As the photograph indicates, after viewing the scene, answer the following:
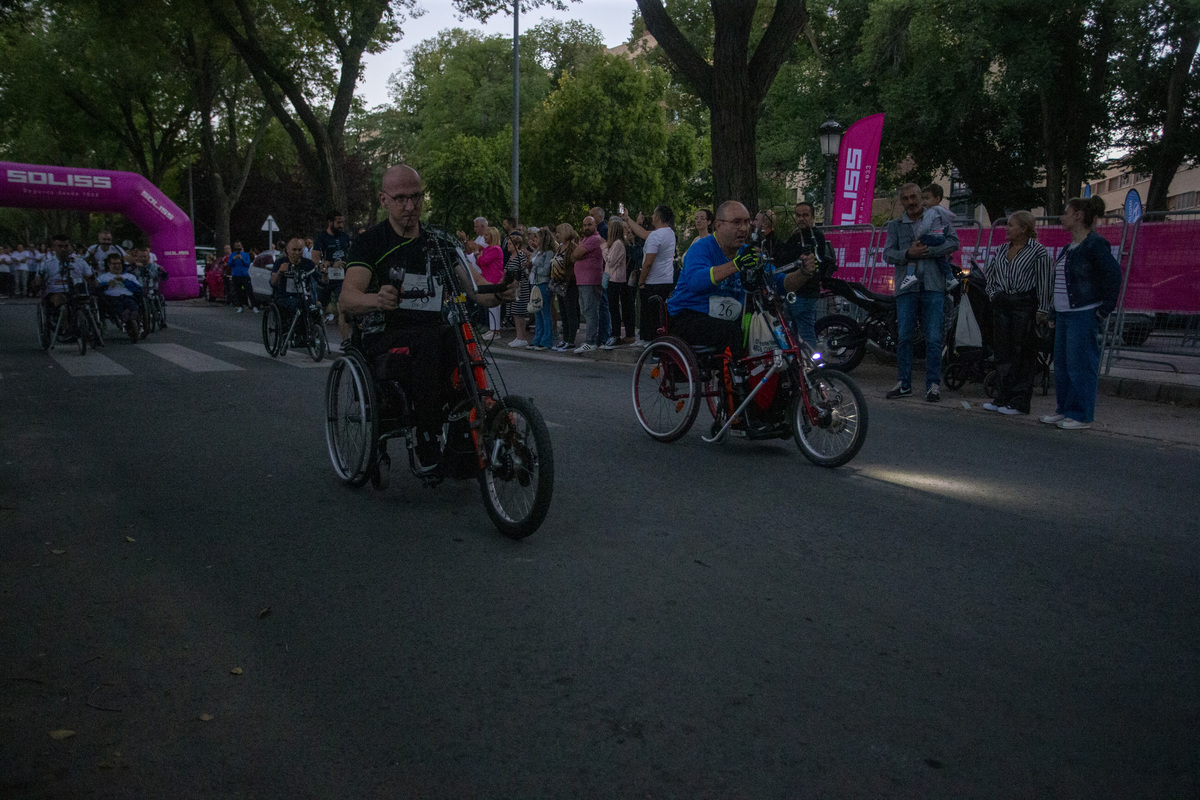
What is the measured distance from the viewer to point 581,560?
4.58 meters

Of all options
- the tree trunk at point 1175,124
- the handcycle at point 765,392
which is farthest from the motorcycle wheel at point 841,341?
the tree trunk at point 1175,124

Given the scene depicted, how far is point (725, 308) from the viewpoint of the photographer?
7.16 m

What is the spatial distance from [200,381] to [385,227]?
6.56 m

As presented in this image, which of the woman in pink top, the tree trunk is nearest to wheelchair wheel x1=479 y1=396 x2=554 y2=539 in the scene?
the woman in pink top

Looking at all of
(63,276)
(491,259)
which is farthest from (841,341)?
(63,276)

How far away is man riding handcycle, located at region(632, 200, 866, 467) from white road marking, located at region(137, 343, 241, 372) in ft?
22.6

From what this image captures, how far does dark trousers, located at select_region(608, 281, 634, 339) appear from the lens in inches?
590

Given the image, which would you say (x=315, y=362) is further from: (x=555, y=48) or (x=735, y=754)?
(x=555, y=48)

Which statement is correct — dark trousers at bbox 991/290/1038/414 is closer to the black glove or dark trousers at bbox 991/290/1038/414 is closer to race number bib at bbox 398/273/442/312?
the black glove

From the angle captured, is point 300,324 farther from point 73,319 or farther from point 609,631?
point 609,631

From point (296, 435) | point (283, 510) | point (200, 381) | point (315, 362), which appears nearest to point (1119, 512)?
point (283, 510)

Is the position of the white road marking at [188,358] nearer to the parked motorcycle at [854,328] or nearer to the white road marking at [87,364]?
the white road marking at [87,364]

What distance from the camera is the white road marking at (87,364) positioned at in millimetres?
11883

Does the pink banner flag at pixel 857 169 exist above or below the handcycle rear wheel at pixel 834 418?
above
